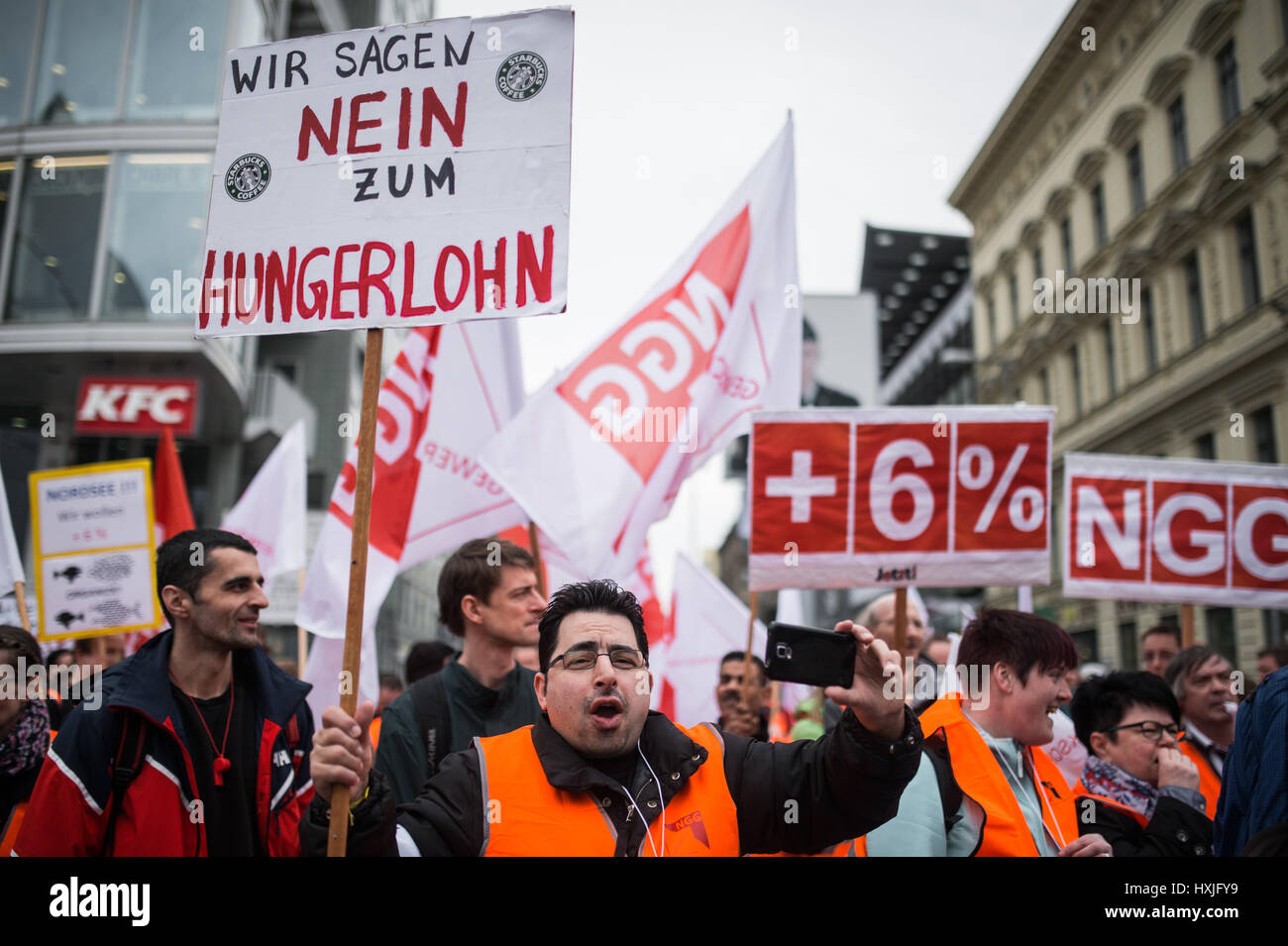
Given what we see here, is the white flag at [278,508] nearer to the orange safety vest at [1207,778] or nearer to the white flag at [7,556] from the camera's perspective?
the white flag at [7,556]

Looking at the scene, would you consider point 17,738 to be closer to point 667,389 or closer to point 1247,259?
point 667,389

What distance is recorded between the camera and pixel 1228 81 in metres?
21.8

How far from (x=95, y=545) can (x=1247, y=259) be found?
21.8 meters

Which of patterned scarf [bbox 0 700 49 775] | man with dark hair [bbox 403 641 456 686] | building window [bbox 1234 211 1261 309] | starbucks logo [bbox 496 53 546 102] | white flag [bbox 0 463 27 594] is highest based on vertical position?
Answer: building window [bbox 1234 211 1261 309]

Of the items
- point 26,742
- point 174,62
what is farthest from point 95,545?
point 174,62

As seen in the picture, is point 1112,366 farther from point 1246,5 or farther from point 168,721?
point 168,721

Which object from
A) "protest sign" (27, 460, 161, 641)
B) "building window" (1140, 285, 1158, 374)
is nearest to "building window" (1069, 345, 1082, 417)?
"building window" (1140, 285, 1158, 374)

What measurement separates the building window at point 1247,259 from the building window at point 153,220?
19140 millimetres

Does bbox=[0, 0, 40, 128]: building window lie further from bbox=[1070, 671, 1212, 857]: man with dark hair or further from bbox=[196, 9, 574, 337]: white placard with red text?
bbox=[1070, 671, 1212, 857]: man with dark hair

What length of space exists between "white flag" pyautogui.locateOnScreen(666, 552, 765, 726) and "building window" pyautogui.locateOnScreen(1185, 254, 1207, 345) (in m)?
19.4

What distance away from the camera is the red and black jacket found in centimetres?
273

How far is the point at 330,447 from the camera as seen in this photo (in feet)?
84.6

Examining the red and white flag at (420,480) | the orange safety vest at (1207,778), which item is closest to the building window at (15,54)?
the red and white flag at (420,480)
